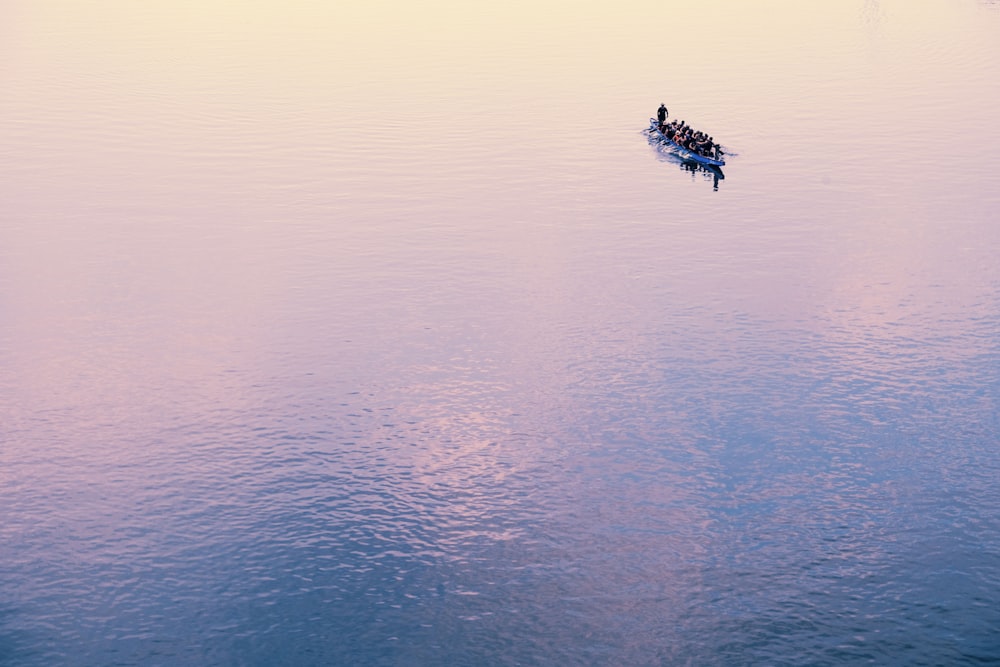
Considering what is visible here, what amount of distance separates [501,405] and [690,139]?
67590 mm

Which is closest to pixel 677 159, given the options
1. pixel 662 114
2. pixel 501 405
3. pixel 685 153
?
pixel 685 153

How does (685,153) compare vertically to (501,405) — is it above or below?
above

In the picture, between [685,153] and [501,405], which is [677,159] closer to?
[685,153]

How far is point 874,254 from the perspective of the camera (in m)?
128

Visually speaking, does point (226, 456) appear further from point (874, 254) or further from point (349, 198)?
point (874, 254)

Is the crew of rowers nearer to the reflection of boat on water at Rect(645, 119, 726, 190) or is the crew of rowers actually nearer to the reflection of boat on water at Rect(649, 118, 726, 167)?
the reflection of boat on water at Rect(649, 118, 726, 167)

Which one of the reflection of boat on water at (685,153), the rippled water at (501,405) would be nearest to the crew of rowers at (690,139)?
the reflection of boat on water at (685,153)

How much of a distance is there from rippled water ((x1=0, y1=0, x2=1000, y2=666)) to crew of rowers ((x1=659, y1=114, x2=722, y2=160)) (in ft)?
10.8

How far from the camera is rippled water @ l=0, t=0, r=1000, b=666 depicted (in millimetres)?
76625

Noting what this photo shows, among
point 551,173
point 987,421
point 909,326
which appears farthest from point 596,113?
point 987,421

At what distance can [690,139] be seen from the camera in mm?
156625

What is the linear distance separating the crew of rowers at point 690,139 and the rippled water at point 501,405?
10.8 ft

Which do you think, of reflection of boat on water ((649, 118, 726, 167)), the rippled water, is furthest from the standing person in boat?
the rippled water

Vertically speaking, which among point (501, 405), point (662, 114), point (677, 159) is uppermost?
point (662, 114)
